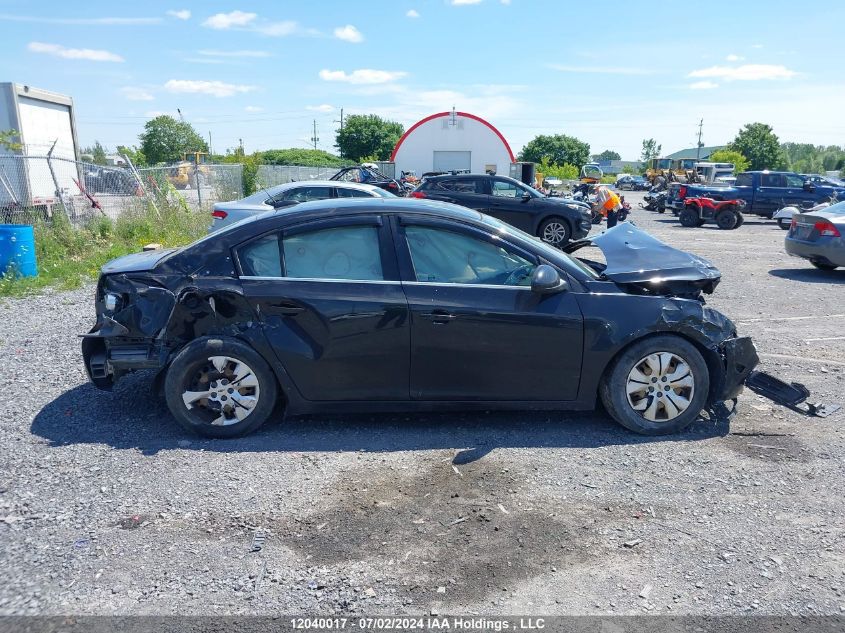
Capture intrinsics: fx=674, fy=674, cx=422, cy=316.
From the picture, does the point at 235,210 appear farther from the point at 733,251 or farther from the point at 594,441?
the point at 733,251

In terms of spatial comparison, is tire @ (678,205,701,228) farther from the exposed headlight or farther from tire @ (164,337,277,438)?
the exposed headlight

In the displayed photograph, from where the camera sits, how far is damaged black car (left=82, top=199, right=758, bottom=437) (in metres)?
4.66

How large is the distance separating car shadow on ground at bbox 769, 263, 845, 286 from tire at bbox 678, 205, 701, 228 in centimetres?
1028

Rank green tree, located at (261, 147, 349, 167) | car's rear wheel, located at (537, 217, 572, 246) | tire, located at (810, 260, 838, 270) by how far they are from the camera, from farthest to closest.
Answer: green tree, located at (261, 147, 349, 167) → car's rear wheel, located at (537, 217, 572, 246) → tire, located at (810, 260, 838, 270)

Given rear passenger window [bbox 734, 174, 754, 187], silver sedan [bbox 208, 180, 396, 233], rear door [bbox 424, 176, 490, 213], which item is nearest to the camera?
silver sedan [bbox 208, 180, 396, 233]

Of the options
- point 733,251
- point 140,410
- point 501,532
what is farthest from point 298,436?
point 733,251

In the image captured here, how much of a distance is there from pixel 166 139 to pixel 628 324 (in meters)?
81.5

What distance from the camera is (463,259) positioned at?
4812mm

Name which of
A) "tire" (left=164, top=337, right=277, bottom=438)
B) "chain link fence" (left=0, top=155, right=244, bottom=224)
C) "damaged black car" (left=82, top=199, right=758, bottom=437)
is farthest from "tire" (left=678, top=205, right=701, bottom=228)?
"tire" (left=164, top=337, right=277, bottom=438)

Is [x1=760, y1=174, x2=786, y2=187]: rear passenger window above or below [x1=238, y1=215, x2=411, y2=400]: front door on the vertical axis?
above

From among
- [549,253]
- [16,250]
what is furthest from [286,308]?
[16,250]

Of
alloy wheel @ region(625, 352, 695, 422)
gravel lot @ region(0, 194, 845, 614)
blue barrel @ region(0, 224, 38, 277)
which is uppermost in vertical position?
blue barrel @ region(0, 224, 38, 277)

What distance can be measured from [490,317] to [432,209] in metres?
0.94

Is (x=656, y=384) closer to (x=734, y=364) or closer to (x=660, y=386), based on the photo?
(x=660, y=386)
